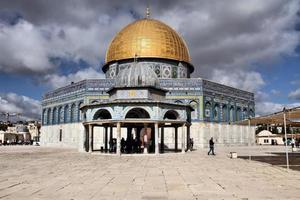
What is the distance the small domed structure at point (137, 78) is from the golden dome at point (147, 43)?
560 inches

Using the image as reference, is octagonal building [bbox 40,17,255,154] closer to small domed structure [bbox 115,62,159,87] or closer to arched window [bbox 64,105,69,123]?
arched window [bbox 64,105,69,123]

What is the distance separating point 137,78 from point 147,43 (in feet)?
53.0

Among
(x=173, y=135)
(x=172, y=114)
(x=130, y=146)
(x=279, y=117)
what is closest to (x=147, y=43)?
(x=173, y=135)

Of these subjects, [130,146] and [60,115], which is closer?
[130,146]

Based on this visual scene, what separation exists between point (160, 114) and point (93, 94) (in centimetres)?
1824

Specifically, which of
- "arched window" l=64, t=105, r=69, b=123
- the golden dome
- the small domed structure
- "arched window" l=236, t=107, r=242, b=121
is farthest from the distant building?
the small domed structure

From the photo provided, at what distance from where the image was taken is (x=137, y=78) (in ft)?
81.6

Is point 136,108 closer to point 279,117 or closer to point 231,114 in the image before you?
point 279,117

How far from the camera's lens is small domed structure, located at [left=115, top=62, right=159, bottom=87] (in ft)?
81.1

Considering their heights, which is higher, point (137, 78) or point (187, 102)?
point (137, 78)

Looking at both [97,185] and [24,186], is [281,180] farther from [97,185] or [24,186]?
[24,186]

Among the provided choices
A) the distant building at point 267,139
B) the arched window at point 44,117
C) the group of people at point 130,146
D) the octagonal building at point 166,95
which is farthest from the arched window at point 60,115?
the distant building at point 267,139

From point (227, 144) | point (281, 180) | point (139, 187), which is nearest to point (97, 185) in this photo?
point (139, 187)

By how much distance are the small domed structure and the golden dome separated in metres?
14.2
